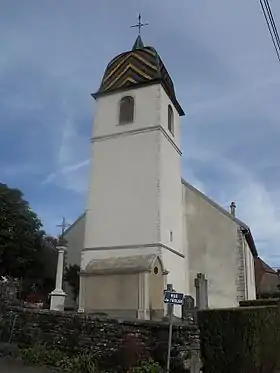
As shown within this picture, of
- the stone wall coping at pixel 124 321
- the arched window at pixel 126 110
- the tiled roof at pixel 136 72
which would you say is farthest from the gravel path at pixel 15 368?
the tiled roof at pixel 136 72

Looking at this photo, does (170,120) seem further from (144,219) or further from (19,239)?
(19,239)

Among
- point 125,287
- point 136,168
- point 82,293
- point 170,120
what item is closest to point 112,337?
point 125,287

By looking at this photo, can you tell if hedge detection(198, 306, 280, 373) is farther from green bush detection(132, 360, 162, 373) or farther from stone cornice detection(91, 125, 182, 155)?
stone cornice detection(91, 125, 182, 155)

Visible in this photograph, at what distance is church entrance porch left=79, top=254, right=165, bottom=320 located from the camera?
20.8 metres

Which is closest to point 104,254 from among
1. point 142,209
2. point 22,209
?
point 142,209

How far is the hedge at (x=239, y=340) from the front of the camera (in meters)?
8.38

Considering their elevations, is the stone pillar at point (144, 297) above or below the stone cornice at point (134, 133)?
below

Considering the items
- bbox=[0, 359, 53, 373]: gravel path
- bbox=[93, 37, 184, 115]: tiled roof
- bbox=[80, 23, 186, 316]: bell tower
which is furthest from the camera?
bbox=[93, 37, 184, 115]: tiled roof

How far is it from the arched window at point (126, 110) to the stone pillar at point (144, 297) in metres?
9.58

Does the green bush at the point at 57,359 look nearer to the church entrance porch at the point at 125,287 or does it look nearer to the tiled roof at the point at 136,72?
the church entrance porch at the point at 125,287

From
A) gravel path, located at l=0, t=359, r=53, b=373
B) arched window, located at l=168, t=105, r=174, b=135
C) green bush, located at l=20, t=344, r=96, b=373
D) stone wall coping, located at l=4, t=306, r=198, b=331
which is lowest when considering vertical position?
gravel path, located at l=0, t=359, r=53, b=373

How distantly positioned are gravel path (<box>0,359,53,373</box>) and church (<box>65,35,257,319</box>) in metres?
10.8

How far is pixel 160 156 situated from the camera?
24.5 meters

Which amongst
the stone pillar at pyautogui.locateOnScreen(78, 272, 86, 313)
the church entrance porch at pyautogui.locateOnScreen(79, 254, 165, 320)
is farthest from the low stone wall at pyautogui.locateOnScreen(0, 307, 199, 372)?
the stone pillar at pyautogui.locateOnScreen(78, 272, 86, 313)
